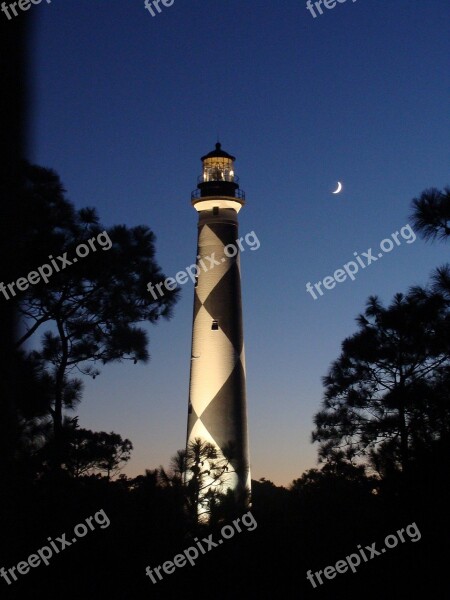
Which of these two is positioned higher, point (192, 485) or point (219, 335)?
point (219, 335)

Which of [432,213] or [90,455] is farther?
[90,455]

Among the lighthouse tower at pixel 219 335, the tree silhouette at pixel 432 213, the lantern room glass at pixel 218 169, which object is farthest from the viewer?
the lantern room glass at pixel 218 169

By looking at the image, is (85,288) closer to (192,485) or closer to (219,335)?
(192,485)

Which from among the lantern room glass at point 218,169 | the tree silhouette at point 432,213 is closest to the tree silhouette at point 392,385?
the tree silhouette at point 432,213

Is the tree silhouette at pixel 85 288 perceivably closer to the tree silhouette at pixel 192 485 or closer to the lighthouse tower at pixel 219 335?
the tree silhouette at pixel 192 485

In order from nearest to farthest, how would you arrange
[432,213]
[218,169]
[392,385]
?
[432,213], [392,385], [218,169]

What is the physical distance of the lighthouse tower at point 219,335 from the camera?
990 inches

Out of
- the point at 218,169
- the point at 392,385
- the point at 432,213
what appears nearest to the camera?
the point at 432,213

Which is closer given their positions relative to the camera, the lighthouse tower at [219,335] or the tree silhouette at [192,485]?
the tree silhouette at [192,485]

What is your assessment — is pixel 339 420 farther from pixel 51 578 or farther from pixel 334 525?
pixel 51 578

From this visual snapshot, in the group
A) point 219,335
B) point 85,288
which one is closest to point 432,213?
point 85,288

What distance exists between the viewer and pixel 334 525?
576 inches

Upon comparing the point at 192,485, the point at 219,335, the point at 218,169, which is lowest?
the point at 192,485

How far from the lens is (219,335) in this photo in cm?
2580
